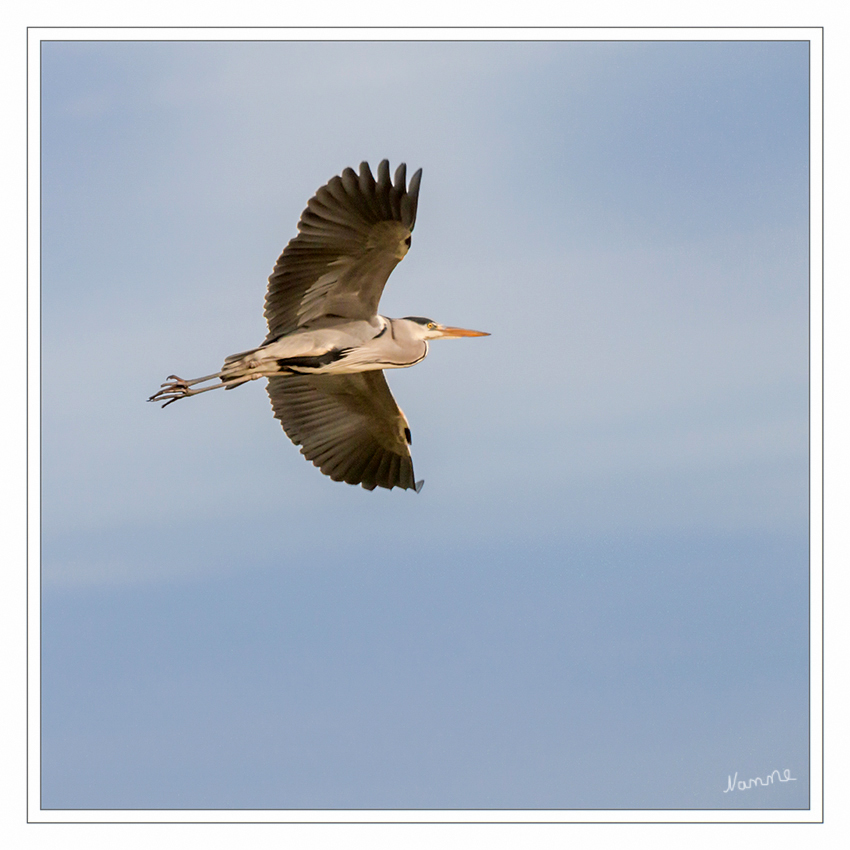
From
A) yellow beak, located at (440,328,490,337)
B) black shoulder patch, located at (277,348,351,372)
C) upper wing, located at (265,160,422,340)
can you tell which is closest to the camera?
upper wing, located at (265,160,422,340)

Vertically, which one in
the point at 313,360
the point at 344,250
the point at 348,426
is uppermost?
the point at 344,250

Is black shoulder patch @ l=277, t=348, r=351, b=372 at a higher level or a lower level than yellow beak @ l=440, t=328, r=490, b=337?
lower

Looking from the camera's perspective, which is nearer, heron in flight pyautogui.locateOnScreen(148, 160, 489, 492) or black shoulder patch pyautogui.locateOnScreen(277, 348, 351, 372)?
heron in flight pyautogui.locateOnScreen(148, 160, 489, 492)

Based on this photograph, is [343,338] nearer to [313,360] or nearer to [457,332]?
[313,360]

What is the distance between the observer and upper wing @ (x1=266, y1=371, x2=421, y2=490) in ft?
Answer: 36.1

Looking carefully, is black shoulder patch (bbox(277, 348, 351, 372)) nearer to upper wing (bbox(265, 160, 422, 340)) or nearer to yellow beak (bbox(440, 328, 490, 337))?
upper wing (bbox(265, 160, 422, 340))

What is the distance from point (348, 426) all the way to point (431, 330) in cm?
128

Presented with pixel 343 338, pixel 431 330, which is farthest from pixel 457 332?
pixel 343 338

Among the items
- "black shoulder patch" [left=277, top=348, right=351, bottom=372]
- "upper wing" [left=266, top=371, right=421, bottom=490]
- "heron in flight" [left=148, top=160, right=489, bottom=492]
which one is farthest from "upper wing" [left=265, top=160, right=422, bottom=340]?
"upper wing" [left=266, top=371, right=421, bottom=490]

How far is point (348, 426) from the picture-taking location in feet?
36.7

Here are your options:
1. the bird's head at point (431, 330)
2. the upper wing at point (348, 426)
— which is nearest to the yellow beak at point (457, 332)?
the bird's head at point (431, 330)

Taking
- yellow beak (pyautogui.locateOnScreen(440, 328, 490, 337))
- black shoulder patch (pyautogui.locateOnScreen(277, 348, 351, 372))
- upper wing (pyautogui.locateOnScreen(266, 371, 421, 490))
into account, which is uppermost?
yellow beak (pyautogui.locateOnScreen(440, 328, 490, 337))
